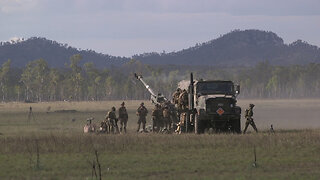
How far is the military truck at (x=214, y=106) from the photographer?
124 feet

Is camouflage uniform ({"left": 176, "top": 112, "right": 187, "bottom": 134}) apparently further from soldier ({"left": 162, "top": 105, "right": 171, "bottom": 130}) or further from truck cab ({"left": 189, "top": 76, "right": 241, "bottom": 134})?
soldier ({"left": 162, "top": 105, "right": 171, "bottom": 130})

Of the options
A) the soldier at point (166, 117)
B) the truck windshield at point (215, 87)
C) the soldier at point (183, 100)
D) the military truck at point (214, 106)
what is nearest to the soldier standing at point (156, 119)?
the soldier at point (166, 117)

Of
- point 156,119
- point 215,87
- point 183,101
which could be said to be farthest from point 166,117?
point 215,87

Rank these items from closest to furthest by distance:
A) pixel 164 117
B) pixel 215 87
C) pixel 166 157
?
pixel 166 157
pixel 215 87
pixel 164 117

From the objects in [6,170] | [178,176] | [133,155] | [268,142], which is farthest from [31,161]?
[268,142]

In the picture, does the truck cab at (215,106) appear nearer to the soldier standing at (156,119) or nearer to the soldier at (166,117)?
the soldier at (166,117)

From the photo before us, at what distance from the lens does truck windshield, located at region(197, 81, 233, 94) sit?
38.8 m

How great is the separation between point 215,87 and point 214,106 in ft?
5.31

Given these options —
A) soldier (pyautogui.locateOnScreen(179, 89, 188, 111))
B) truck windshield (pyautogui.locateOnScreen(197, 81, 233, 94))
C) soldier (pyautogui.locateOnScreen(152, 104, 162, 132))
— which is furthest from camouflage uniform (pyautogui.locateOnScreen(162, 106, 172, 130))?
truck windshield (pyautogui.locateOnScreen(197, 81, 233, 94))

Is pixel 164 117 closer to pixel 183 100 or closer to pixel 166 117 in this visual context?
pixel 166 117

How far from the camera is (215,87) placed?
39.1 metres

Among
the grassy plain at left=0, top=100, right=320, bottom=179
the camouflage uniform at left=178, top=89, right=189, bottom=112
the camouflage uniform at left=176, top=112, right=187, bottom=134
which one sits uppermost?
the camouflage uniform at left=178, top=89, right=189, bottom=112

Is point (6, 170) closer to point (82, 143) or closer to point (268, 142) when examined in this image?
point (82, 143)

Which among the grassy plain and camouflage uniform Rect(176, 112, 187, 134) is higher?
camouflage uniform Rect(176, 112, 187, 134)
